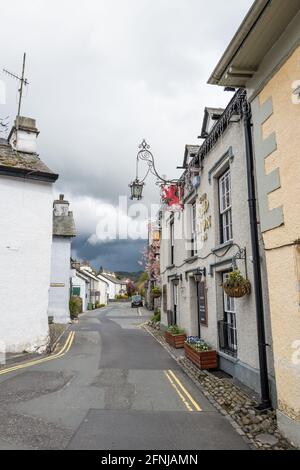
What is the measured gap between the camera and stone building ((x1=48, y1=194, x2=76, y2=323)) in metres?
24.3

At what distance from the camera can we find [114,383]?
866 cm

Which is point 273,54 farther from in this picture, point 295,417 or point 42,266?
point 42,266

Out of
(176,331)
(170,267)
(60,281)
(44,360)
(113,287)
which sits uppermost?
(113,287)

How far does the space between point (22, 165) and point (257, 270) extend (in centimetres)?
1023

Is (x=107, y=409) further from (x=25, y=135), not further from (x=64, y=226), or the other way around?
(x=64, y=226)

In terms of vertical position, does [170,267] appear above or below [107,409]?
above

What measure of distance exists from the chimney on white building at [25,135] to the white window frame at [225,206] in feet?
29.0

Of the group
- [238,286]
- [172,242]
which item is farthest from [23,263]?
[238,286]

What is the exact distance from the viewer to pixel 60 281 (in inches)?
984

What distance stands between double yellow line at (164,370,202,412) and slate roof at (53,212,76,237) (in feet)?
58.7

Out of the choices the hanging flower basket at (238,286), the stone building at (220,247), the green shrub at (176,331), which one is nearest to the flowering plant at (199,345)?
the stone building at (220,247)

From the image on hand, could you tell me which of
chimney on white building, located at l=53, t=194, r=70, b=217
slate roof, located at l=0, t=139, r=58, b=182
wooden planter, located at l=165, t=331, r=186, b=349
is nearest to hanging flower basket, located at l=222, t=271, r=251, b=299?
wooden planter, located at l=165, t=331, r=186, b=349

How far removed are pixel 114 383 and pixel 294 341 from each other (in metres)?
5.32

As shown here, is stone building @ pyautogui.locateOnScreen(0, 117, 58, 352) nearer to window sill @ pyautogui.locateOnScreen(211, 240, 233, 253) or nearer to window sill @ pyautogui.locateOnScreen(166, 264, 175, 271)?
window sill @ pyautogui.locateOnScreen(166, 264, 175, 271)
